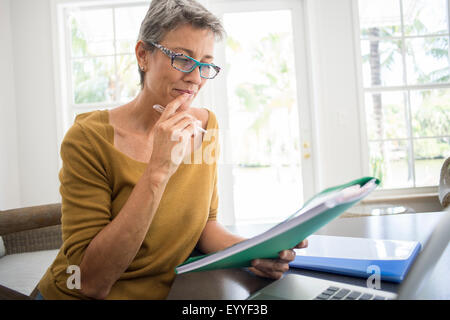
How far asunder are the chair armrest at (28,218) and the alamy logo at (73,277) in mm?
917

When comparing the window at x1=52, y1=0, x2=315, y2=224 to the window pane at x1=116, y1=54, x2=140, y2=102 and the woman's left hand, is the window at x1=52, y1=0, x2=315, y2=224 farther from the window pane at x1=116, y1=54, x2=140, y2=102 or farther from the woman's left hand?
the woman's left hand

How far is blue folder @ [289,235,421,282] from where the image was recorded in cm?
56

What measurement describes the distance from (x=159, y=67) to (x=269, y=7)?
10.1ft

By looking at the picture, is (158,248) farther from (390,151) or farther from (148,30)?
(390,151)

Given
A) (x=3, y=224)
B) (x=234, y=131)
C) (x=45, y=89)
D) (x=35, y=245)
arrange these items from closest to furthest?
1. (x=3, y=224)
2. (x=35, y=245)
3. (x=45, y=89)
4. (x=234, y=131)

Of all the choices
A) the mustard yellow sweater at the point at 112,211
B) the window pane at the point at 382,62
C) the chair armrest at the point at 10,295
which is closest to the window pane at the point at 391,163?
the window pane at the point at 382,62

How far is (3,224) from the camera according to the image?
59.8 inches

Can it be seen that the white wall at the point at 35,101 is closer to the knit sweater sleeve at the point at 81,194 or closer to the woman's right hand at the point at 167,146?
the knit sweater sleeve at the point at 81,194

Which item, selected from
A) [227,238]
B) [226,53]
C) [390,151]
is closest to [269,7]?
[226,53]

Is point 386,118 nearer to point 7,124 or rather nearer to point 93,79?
point 93,79

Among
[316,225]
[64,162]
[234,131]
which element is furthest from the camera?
[234,131]

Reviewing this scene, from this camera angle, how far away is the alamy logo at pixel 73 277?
0.75m

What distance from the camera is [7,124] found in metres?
3.37

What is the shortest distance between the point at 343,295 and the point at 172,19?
2.37 feet
